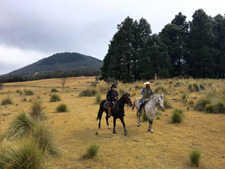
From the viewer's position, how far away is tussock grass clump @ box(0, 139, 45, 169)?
3.97 m

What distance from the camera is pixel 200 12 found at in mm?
33344

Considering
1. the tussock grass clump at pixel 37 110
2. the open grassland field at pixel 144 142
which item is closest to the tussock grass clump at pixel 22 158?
the open grassland field at pixel 144 142

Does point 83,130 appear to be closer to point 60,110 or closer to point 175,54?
point 60,110

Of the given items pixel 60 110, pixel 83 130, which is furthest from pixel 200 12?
pixel 83 130

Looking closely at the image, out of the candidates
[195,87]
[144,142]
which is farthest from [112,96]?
[195,87]

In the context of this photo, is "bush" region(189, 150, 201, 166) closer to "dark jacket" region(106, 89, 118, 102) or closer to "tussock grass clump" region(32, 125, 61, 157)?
"tussock grass clump" region(32, 125, 61, 157)

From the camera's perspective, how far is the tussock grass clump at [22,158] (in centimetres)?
397

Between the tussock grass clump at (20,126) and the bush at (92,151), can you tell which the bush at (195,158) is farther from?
the tussock grass clump at (20,126)

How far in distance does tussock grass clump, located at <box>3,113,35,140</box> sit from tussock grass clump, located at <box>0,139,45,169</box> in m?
2.81

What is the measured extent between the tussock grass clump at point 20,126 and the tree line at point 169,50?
23541mm

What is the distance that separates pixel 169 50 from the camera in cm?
3266

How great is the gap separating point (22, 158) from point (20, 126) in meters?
3.73

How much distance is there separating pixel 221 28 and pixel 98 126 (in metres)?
34.1

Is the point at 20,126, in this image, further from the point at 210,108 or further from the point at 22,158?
the point at 210,108
